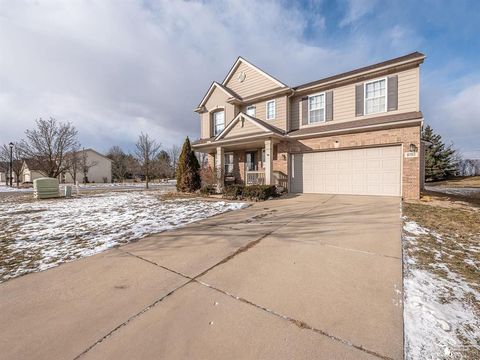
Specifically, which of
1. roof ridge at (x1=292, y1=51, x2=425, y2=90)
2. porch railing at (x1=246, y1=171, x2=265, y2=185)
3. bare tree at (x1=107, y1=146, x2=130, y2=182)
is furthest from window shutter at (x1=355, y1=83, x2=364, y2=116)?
bare tree at (x1=107, y1=146, x2=130, y2=182)

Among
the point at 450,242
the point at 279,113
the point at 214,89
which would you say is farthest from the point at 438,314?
the point at 214,89

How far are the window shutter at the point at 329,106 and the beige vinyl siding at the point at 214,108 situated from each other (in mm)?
5535

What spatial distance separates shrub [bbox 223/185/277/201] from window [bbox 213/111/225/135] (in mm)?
5922

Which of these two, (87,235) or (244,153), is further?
(244,153)

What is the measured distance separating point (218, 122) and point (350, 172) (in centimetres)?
893

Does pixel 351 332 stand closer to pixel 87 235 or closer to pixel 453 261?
pixel 453 261

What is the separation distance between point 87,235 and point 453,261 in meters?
6.62

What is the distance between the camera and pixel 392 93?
9.73 metres

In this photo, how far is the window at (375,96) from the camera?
32.9ft

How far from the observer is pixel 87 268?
325cm

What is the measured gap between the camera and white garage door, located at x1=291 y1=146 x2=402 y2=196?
372 inches

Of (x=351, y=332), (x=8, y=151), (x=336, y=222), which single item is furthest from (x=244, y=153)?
(x=8, y=151)

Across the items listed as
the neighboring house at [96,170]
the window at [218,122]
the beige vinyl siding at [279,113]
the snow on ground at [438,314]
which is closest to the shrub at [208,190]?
the window at [218,122]

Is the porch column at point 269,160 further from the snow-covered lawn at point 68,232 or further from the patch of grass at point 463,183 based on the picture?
the patch of grass at point 463,183
